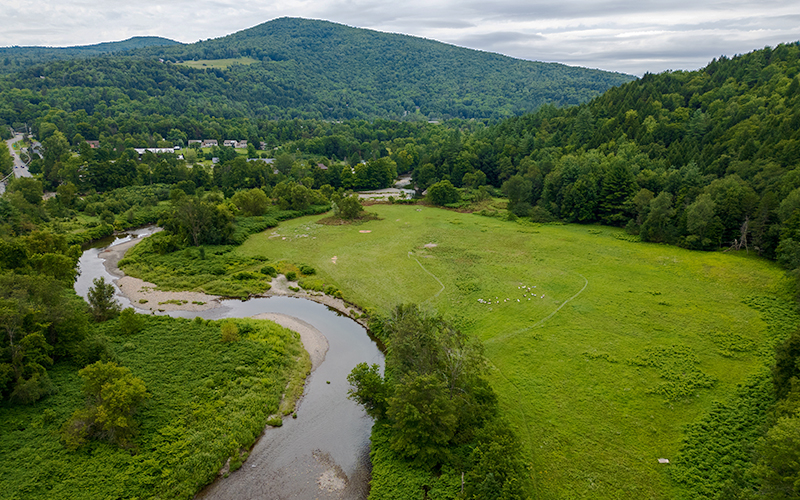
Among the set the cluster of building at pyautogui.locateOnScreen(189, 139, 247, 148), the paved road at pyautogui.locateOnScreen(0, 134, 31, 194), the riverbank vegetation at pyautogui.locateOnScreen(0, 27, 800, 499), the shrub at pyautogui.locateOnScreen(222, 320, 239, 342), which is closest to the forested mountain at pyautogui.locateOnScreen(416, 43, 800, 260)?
the riverbank vegetation at pyautogui.locateOnScreen(0, 27, 800, 499)

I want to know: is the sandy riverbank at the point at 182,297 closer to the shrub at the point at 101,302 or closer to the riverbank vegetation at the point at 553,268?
the riverbank vegetation at the point at 553,268

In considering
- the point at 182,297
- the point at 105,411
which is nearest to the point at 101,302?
the point at 182,297

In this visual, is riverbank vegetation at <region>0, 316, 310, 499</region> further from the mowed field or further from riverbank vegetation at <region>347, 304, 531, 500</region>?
the mowed field

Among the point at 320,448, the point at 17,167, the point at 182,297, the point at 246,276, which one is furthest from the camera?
the point at 17,167

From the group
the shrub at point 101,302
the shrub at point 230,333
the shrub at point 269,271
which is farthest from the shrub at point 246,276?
the shrub at point 230,333

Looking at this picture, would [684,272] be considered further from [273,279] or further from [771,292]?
[273,279]

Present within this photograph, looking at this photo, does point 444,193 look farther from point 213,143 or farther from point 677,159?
point 213,143
